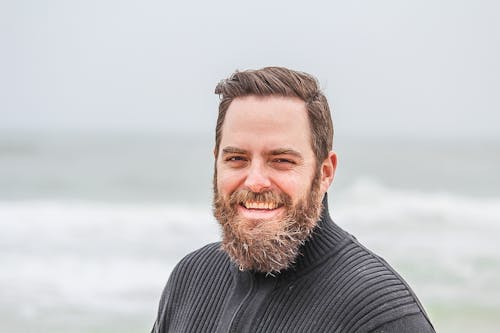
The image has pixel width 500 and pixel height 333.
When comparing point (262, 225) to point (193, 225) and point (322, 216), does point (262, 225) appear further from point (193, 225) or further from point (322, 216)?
point (193, 225)

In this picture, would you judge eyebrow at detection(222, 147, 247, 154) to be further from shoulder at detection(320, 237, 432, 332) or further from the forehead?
shoulder at detection(320, 237, 432, 332)

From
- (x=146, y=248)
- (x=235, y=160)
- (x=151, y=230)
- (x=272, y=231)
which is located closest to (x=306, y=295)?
(x=272, y=231)

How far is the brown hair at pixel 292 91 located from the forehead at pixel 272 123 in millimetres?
16

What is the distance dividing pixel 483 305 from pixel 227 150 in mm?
8092

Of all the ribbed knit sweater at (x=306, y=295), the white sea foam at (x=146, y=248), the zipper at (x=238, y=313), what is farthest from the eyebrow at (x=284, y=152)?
the white sea foam at (x=146, y=248)

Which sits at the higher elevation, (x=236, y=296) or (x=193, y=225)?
(x=193, y=225)

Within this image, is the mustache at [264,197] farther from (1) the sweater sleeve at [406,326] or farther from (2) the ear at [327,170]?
(1) the sweater sleeve at [406,326]

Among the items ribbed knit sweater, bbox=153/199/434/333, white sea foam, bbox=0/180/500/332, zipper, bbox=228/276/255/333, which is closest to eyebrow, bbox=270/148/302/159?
ribbed knit sweater, bbox=153/199/434/333

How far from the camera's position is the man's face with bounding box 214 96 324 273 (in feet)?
7.93

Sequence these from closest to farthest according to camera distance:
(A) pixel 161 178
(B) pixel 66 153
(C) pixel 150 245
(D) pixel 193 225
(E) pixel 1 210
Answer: (C) pixel 150 245
(D) pixel 193 225
(E) pixel 1 210
(A) pixel 161 178
(B) pixel 66 153

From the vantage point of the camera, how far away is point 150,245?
13.9m

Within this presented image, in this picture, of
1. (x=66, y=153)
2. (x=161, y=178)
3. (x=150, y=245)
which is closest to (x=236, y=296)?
(x=150, y=245)

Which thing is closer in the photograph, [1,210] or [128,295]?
[128,295]

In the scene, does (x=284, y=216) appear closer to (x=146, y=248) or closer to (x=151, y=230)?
(x=146, y=248)
